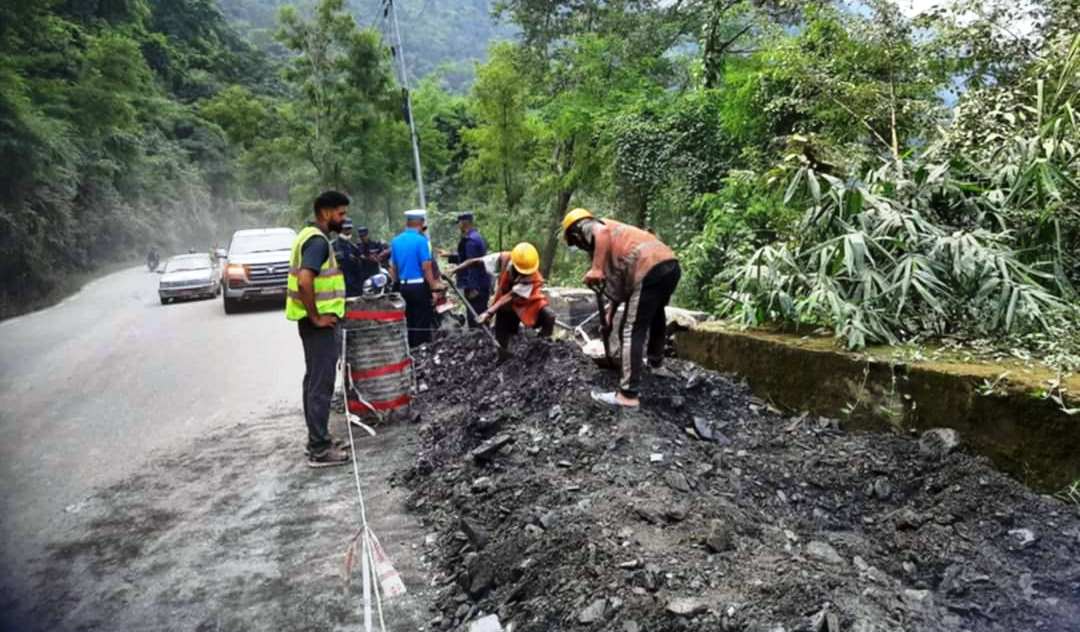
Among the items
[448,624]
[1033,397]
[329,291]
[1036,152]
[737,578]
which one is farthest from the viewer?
[329,291]

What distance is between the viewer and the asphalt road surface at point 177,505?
321cm

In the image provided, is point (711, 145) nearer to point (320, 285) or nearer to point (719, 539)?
point (320, 285)

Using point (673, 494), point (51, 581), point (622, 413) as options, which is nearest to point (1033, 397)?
point (673, 494)

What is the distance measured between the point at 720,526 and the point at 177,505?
3.44 meters

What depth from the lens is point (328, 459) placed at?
16.2 ft

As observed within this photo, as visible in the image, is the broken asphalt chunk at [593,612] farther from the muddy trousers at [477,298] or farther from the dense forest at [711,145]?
the muddy trousers at [477,298]

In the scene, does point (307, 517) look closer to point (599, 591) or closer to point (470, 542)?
point (470, 542)

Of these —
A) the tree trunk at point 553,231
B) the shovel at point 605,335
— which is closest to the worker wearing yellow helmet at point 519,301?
the shovel at point 605,335

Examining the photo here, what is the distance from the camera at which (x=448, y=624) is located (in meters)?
2.97

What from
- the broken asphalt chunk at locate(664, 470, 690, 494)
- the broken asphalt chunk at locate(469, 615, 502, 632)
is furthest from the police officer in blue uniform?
the broken asphalt chunk at locate(469, 615, 502, 632)

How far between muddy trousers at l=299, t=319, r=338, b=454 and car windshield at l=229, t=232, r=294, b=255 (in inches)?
399

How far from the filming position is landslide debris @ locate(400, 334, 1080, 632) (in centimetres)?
260

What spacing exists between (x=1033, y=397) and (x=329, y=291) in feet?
14.1

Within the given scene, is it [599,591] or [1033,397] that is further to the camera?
[1033,397]
